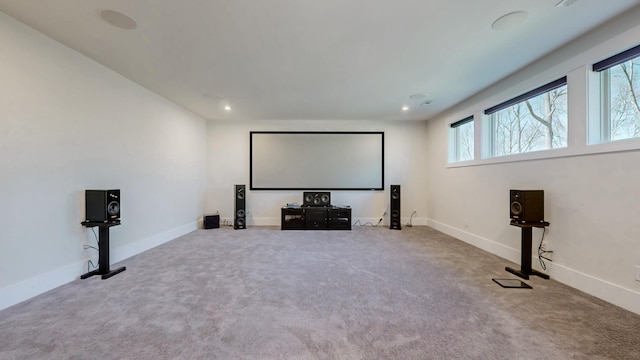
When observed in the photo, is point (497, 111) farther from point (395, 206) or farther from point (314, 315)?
point (314, 315)

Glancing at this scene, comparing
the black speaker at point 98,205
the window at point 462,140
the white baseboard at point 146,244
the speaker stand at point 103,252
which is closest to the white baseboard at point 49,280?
the white baseboard at point 146,244

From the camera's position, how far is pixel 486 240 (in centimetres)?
364

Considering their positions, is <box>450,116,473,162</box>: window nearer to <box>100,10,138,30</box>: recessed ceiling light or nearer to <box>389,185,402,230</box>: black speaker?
<box>389,185,402,230</box>: black speaker

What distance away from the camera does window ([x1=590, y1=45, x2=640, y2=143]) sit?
2076 mm

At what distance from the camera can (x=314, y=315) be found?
1.90 meters

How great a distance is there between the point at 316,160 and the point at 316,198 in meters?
0.89

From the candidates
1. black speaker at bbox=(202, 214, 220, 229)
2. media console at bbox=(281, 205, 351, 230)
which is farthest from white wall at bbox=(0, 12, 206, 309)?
media console at bbox=(281, 205, 351, 230)

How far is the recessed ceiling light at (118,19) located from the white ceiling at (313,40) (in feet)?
0.16

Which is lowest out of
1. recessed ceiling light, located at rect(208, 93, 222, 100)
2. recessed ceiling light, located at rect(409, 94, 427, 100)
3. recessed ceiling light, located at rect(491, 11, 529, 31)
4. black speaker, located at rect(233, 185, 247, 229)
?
black speaker, located at rect(233, 185, 247, 229)

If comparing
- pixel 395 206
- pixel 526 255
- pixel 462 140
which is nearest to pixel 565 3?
pixel 526 255

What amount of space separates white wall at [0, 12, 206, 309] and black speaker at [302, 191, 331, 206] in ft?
9.13

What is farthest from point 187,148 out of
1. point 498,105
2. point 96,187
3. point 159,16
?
point 498,105

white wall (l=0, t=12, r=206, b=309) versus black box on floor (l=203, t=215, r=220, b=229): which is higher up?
white wall (l=0, t=12, r=206, b=309)

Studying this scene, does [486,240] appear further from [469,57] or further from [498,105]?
[469,57]
